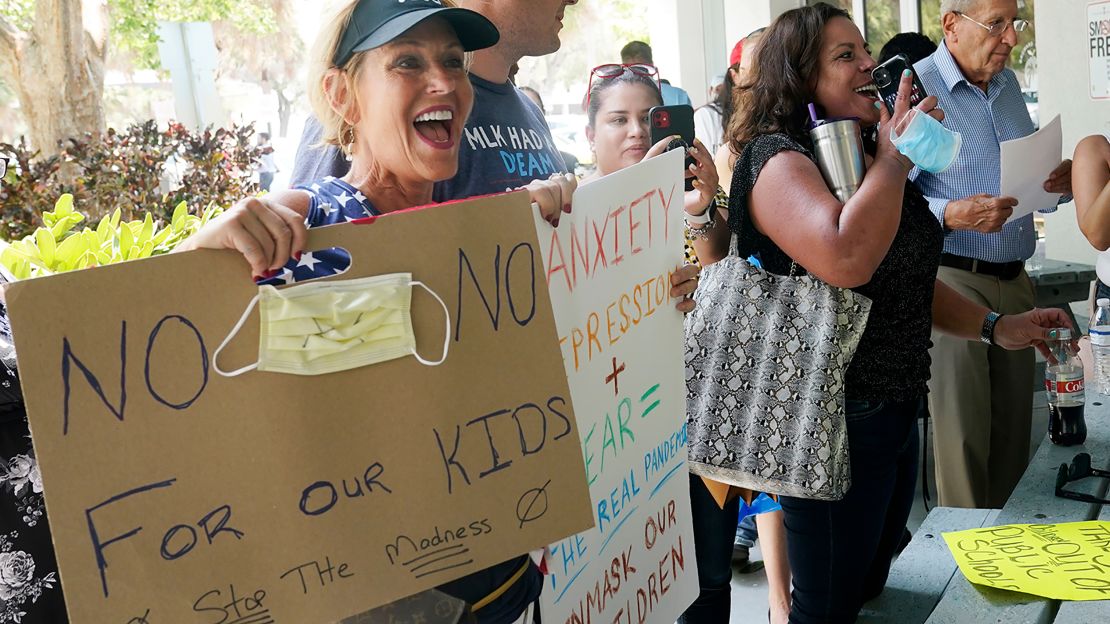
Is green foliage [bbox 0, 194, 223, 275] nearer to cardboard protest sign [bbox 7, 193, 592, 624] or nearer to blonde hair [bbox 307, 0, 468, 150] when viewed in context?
blonde hair [bbox 307, 0, 468, 150]

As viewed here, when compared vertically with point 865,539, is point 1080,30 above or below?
above

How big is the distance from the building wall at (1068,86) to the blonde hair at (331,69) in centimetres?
459

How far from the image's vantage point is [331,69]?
1.15 meters

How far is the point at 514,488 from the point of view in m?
1.05

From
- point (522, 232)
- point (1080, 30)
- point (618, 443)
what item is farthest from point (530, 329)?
point (1080, 30)

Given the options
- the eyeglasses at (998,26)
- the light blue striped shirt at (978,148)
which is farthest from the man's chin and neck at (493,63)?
the eyeglasses at (998,26)

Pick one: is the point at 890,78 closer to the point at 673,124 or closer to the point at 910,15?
the point at 673,124

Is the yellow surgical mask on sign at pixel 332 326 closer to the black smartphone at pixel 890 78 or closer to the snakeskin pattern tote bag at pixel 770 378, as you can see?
the snakeskin pattern tote bag at pixel 770 378

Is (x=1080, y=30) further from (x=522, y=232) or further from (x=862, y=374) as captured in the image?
(x=522, y=232)

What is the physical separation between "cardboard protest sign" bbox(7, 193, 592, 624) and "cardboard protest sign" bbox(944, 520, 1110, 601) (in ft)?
2.14

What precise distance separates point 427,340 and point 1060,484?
1231 mm

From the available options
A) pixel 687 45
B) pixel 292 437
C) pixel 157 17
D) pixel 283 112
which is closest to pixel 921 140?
pixel 292 437

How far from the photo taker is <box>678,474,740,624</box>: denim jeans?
2.00 meters

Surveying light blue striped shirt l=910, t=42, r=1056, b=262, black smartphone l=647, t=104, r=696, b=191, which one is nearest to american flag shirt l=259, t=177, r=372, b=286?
black smartphone l=647, t=104, r=696, b=191
